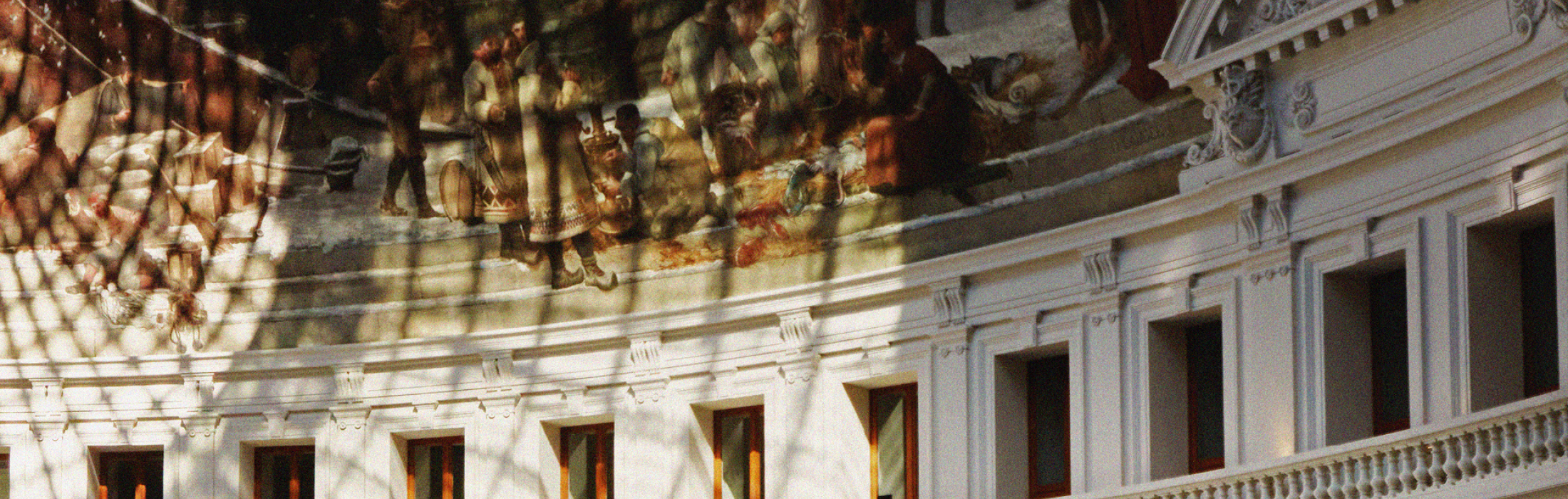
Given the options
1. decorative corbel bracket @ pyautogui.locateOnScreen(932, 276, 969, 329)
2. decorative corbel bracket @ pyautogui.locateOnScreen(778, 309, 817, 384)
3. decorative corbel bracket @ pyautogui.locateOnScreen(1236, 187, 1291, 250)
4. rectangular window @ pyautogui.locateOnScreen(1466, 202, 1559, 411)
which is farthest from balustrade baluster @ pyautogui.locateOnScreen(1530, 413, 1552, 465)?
decorative corbel bracket @ pyautogui.locateOnScreen(778, 309, 817, 384)

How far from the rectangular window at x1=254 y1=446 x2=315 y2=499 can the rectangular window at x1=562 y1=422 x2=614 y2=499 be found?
14.7ft

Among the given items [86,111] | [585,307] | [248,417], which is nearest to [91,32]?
[86,111]

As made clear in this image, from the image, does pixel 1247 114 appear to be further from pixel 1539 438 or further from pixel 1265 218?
pixel 1539 438

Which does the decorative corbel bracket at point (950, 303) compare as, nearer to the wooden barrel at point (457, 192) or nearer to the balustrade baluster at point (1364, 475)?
the balustrade baluster at point (1364, 475)

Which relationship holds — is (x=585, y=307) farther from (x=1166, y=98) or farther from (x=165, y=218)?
(x=1166, y=98)

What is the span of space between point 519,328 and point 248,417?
5.08 meters

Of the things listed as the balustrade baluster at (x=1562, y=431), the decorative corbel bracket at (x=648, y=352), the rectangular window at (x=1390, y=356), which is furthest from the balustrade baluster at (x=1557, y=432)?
the decorative corbel bracket at (x=648, y=352)

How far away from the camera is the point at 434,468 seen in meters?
38.7

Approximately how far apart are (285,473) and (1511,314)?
2106cm

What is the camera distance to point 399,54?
Answer: 38.4m

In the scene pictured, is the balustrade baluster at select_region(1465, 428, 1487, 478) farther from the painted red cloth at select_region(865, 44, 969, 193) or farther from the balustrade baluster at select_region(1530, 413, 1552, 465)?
the painted red cloth at select_region(865, 44, 969, 193)

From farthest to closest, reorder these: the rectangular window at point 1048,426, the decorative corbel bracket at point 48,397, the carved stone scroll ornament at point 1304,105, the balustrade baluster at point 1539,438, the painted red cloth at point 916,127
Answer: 1. the decorative corbel bracket at point 48,397
2. the painted red cloth at point 916,127
3. the rectangular window at point 1048,426
4. the carved stone scroll ornament at point 1304,105
5. the balustrade baluster at point 1539,438

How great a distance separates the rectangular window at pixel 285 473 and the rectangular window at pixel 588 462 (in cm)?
447

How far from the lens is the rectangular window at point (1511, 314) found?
82.6ft
